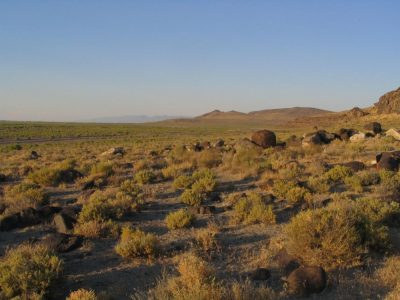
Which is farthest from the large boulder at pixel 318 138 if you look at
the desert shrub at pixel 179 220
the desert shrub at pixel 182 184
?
the desert shrub at pixel 179 220

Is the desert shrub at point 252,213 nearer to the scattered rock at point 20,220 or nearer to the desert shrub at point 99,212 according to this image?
the desert shrub at point 99,212

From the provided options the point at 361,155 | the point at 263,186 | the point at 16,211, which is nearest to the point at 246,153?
the point at 361,155

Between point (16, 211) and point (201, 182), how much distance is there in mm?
5541

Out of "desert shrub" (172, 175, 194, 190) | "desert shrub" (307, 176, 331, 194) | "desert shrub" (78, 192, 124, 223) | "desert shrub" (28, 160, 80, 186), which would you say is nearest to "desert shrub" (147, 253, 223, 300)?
"desert shrub" (78, 192, 124, 223)

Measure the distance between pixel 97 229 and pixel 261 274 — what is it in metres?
4.11

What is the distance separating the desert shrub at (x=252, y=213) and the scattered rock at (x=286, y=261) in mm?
2248

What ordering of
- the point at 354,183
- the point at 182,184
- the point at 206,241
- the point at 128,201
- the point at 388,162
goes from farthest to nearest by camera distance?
the point at 388,162, the point at 182,184, the point at 354,183, the point at 128,201, the point at 206,241

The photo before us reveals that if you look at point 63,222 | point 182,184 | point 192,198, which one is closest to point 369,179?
point 192,198

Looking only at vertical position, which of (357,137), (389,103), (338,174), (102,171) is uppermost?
(389,103)

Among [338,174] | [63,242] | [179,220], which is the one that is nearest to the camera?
[63,242]

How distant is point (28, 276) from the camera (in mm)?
6328

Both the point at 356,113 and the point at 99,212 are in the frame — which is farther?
the point at 356,113

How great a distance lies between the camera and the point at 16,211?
11.4 m

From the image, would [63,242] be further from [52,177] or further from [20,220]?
[52,177]
